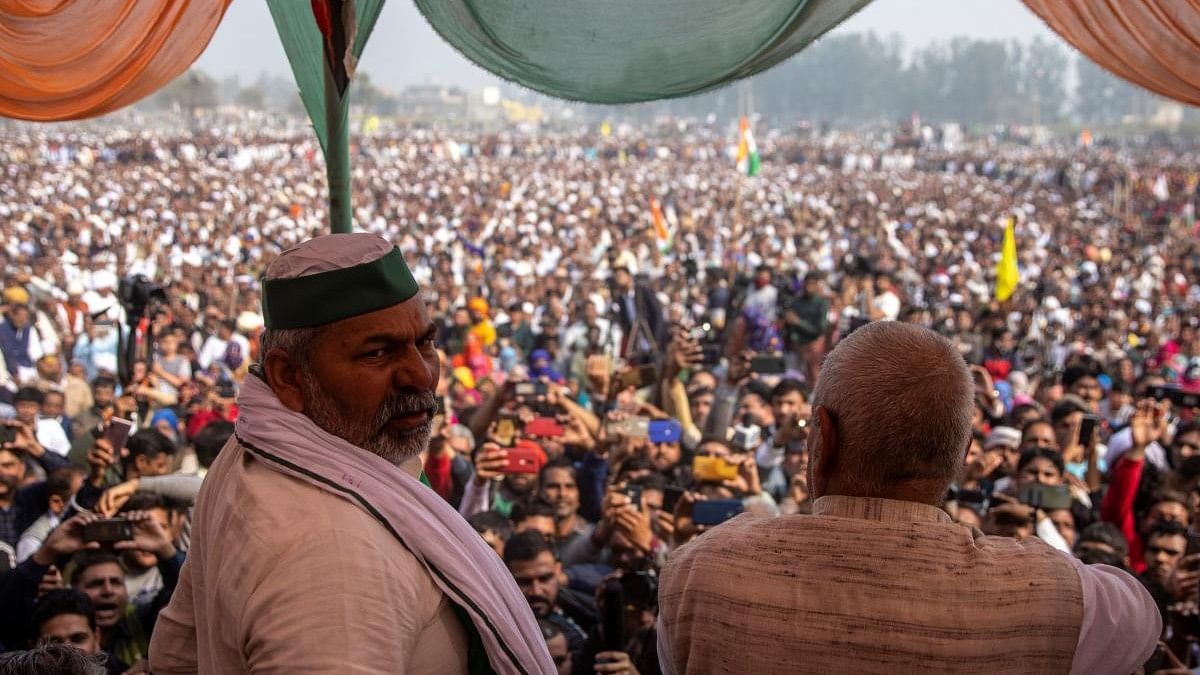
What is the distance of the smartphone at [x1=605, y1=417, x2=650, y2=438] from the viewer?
3.95 meters

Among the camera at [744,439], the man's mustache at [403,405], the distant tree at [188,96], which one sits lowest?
the camera at [744,439]

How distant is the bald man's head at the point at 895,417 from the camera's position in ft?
3.82

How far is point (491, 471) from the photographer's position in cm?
351

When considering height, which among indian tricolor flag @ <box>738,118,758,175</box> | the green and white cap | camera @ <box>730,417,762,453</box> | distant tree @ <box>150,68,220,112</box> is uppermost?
distant tree @ <box>150,68,220,112</box>

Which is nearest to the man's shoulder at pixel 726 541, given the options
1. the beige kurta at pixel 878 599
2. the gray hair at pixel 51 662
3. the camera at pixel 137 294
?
the beige kurta at pixel 878 599

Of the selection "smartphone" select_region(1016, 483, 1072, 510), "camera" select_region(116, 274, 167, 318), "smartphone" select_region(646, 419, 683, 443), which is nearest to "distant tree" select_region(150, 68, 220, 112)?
"camera" select_region(116, 274, 167, 318)

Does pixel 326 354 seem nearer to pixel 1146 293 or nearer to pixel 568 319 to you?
pixel 568 319

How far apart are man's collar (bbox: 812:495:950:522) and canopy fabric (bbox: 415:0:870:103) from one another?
111cm

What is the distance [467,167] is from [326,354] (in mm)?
23729

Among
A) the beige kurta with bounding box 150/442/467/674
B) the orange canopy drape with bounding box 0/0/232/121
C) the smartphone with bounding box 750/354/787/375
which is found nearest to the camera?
the beige kurta with bounding box 150/442/467/674

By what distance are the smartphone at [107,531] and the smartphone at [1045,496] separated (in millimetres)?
2411

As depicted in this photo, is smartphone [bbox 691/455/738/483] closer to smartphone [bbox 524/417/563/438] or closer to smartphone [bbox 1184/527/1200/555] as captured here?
smartphone [bbox 524/417/563/438]

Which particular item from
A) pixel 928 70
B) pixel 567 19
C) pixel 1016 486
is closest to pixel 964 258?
pixel 1016 486

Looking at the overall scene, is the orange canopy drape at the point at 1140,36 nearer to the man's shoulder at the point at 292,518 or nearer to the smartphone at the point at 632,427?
the man's shoulder at the point at 292,518
